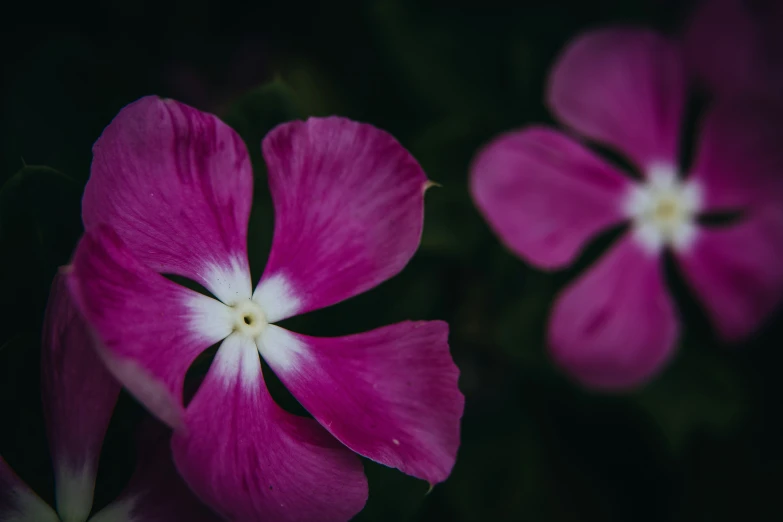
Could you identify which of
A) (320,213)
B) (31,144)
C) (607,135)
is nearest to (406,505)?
(320,213)

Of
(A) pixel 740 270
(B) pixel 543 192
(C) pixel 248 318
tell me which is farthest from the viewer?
(A) pixel 740 270

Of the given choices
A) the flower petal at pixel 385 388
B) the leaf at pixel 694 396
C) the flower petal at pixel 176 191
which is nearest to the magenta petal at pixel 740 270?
the leaf at pixel 694 396

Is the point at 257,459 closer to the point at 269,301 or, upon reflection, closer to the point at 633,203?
the point at 269,301

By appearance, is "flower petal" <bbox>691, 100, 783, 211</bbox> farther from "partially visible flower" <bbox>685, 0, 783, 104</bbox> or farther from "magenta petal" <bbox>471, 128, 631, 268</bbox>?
"magenta petal" <bbox>471, 128, 631, 268</bbox>

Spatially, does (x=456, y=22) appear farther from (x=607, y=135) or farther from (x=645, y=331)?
(x=645, y=331)

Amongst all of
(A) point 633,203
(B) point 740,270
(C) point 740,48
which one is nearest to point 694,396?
(B) point 740,270

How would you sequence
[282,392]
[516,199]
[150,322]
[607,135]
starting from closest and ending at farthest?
[150,322]
[282,392]
[516,199]
[607,135]
